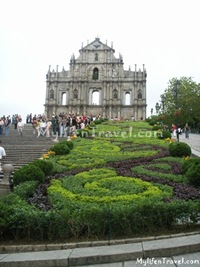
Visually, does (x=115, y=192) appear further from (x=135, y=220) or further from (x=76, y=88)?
(x=76, y=88)

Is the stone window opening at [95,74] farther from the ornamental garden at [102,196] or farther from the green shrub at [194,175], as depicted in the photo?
the green shrub at [194,175]

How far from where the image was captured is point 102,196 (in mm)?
10328

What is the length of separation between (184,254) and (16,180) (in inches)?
288

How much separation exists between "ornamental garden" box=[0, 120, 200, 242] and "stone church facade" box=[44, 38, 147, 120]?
163 feet

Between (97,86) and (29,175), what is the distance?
60.8m

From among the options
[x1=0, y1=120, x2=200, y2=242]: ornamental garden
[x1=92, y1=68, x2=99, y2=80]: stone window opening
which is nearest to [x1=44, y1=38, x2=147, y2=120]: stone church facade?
[x1=92, y1=68, x2=99, y2=80]: stone window opening

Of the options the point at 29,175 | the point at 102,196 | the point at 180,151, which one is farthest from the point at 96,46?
the point at 102,196

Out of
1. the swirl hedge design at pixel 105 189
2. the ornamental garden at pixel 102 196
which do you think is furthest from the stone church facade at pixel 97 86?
the swirl hedge design at pixel 105 189

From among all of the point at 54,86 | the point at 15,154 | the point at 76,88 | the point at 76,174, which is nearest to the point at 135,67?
the point at 76,88

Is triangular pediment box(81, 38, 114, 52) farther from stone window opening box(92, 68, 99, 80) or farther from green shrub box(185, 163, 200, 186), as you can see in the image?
green shrub box(185, 163, 200, 186)

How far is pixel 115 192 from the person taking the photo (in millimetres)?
10539

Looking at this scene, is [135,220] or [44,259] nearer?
[44,259]

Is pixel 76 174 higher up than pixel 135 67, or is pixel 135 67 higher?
pixel 135 67

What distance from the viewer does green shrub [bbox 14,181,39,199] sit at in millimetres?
10164
